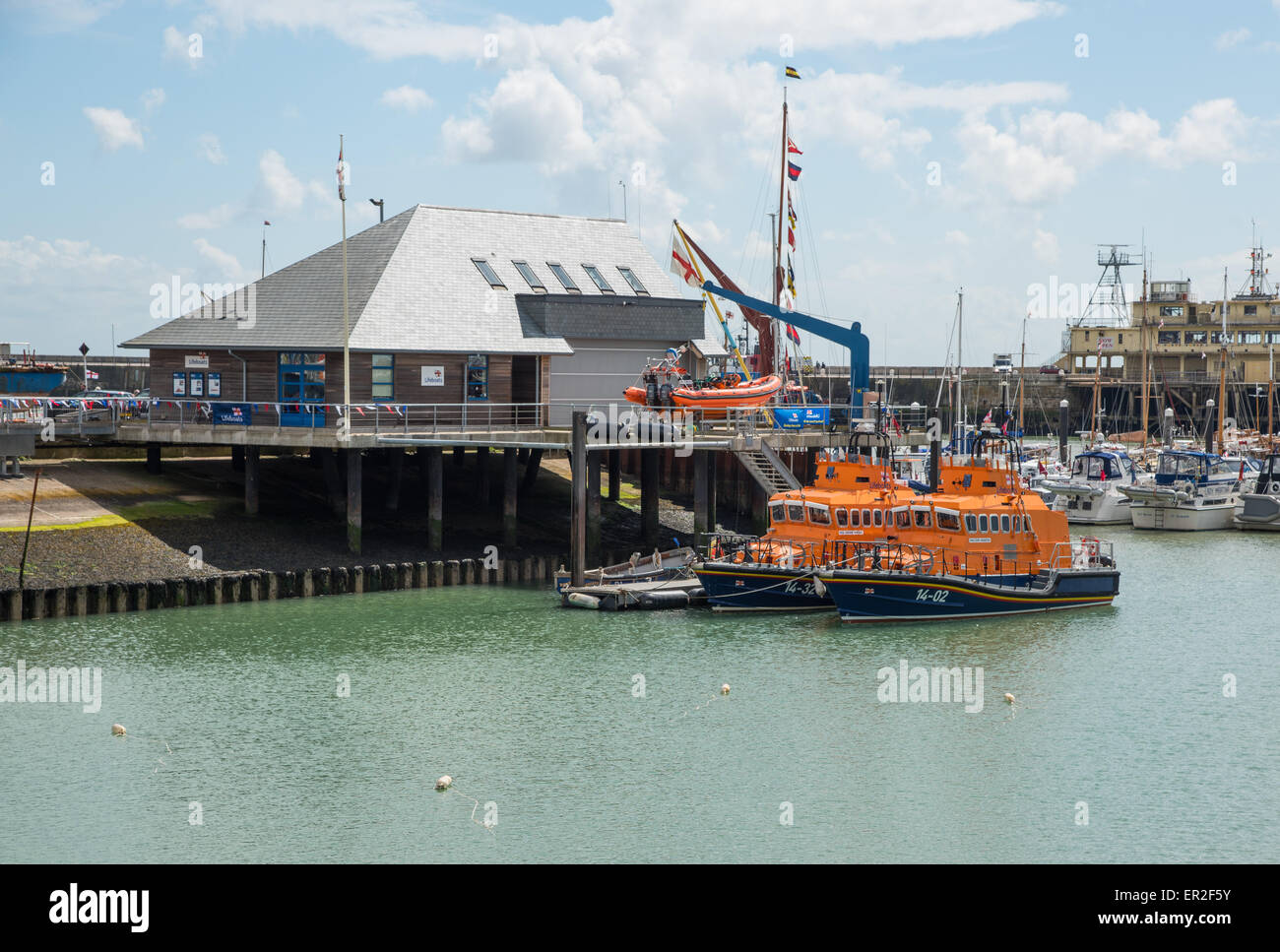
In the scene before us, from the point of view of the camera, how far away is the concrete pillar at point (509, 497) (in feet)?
Result: 170

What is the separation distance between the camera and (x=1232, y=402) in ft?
457

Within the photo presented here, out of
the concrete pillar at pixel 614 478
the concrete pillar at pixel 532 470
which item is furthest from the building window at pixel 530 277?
the concrete pillar at pixel 614 478

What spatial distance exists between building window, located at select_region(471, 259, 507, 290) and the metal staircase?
12.7 m

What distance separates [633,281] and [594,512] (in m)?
15.9

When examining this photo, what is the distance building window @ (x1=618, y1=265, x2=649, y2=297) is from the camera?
61.8 meters

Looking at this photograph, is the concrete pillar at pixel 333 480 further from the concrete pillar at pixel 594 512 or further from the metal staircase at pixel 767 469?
the metal staircase at pixel 767 469

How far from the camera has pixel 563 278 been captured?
6006cm

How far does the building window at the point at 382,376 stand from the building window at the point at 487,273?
24.2 feet

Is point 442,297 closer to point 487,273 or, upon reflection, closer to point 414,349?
point 487,273

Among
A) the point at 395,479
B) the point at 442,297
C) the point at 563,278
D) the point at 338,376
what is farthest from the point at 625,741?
the point at 563,278

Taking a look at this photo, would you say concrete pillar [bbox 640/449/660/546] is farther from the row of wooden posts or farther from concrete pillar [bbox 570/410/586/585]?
concrete pillar [bbox 570/410/586/585]

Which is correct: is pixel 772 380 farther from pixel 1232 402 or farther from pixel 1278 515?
pixel 1232 402

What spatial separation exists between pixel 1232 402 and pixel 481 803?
131m
